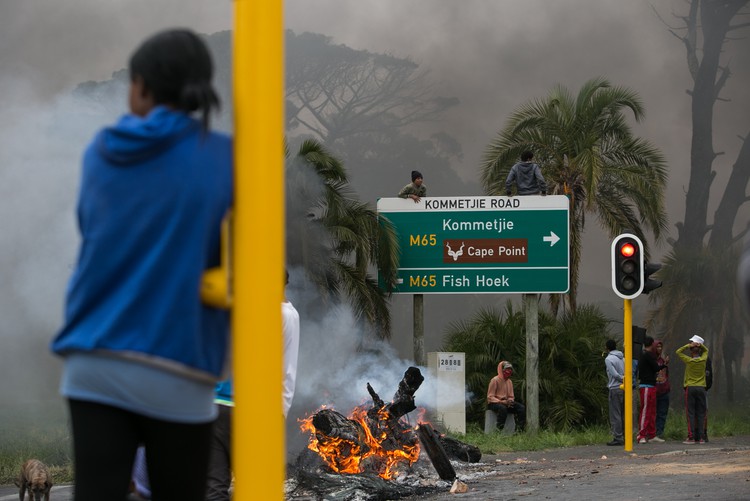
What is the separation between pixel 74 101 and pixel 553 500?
486 inches

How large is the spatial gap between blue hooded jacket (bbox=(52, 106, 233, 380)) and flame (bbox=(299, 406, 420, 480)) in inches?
387

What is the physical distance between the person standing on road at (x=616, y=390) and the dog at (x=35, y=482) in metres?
10.6

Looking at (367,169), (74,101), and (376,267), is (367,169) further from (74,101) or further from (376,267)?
(74,101)

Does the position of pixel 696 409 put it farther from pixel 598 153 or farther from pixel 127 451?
pixel 127 451

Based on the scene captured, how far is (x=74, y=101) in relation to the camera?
19.8m

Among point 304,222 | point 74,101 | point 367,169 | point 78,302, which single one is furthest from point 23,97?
point 367,169

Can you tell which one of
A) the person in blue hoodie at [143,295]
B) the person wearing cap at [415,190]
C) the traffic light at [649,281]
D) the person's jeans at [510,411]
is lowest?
the person's jeans at [510,411]

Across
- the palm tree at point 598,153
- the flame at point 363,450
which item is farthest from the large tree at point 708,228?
the flame at point 363,450

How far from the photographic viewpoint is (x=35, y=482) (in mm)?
10477

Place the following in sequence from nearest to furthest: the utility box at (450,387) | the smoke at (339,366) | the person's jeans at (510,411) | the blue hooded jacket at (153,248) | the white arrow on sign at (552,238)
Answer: the blue hooded jacket at (153,248) → the smoke at (339,366) → the white arrow on sign at (552,238) → the utility box at (450,387) → the person's jeans at (510,411)

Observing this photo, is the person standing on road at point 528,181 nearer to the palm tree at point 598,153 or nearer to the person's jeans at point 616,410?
the person's jeans at point 616,410

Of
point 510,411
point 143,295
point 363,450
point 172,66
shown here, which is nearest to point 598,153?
point 510,411

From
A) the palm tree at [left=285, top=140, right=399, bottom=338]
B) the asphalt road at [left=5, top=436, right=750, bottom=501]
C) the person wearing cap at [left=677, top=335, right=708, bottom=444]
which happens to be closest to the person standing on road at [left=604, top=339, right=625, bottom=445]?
the person wearing cap at [left=677, top=335, right=708, bottom=444]

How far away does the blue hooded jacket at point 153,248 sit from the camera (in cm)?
252
